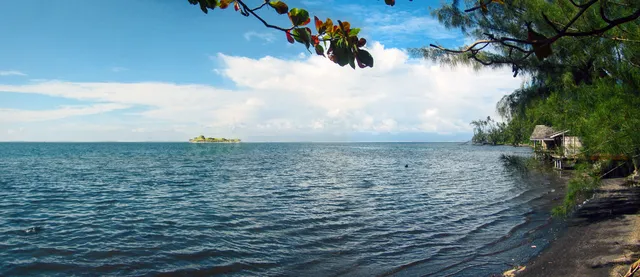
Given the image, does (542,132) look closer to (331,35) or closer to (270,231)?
(270,231)

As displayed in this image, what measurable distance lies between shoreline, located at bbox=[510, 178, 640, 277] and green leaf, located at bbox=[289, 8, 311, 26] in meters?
8.60

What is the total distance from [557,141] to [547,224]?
33771 mm

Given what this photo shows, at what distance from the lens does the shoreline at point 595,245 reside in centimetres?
859

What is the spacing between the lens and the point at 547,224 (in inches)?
559

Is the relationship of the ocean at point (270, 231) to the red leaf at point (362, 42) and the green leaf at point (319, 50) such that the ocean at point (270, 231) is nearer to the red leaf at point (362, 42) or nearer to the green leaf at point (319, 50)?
the green leaf at point (319, 50)

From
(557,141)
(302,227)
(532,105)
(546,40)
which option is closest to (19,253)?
(302,227)

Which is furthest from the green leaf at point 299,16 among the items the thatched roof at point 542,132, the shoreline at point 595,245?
the thatched roof at point 542,132

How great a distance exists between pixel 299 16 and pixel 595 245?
11.5 meters

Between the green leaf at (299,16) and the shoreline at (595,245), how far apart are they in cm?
860

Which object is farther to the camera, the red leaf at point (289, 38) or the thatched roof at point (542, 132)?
the thatched roof at point (542, 132)

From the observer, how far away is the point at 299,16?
2.15 metres

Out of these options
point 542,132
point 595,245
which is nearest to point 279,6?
point 595,245

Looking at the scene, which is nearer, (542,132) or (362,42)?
(362,42)

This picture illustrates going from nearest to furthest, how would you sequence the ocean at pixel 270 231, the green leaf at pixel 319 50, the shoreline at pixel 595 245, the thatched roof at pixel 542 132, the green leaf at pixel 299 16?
the green leaf at pixel 299 16 < the green leaf at pixel 319 50 < the shoreline at pixel 595 245 < the ocean at pixel 270 231 < the thatched roof at pixel 542 132
